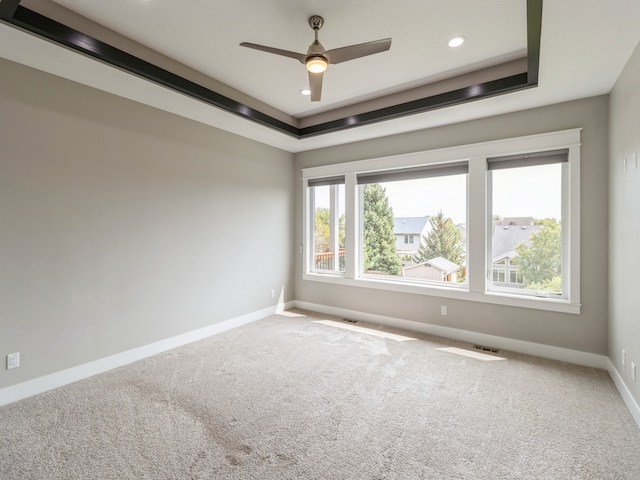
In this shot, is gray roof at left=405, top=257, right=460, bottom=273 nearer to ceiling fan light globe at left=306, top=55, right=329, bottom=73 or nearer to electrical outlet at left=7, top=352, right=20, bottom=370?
ceiling fan light globe at left=306, top=55, right=329, bottom=73

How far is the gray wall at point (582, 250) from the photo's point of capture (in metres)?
3.15

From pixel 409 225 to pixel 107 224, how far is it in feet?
11.9

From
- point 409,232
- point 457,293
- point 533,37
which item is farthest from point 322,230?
point 533,37

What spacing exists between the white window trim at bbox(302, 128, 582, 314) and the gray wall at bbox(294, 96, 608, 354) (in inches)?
2.9

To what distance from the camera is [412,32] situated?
2596 mm

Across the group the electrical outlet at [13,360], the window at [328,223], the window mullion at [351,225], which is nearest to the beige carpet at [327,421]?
the electrical outlet at [13,360]

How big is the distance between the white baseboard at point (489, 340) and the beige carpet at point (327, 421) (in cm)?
14

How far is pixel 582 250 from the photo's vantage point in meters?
3.24

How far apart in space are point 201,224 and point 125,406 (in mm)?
2130

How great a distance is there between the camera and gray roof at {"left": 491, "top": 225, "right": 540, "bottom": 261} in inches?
143

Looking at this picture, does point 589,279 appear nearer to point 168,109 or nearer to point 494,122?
point 494,122

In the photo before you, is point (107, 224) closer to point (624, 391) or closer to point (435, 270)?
point (435, 270)

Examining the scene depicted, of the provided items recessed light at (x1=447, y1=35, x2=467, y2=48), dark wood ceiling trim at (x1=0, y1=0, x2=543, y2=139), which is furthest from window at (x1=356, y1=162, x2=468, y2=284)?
recessed light at (x1=447, y1=35, x2=467, y2=48)

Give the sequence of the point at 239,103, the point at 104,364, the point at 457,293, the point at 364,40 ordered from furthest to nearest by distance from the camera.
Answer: the point at 457,293
the point at 239,103
the point at 104,364
the point at 364,40
